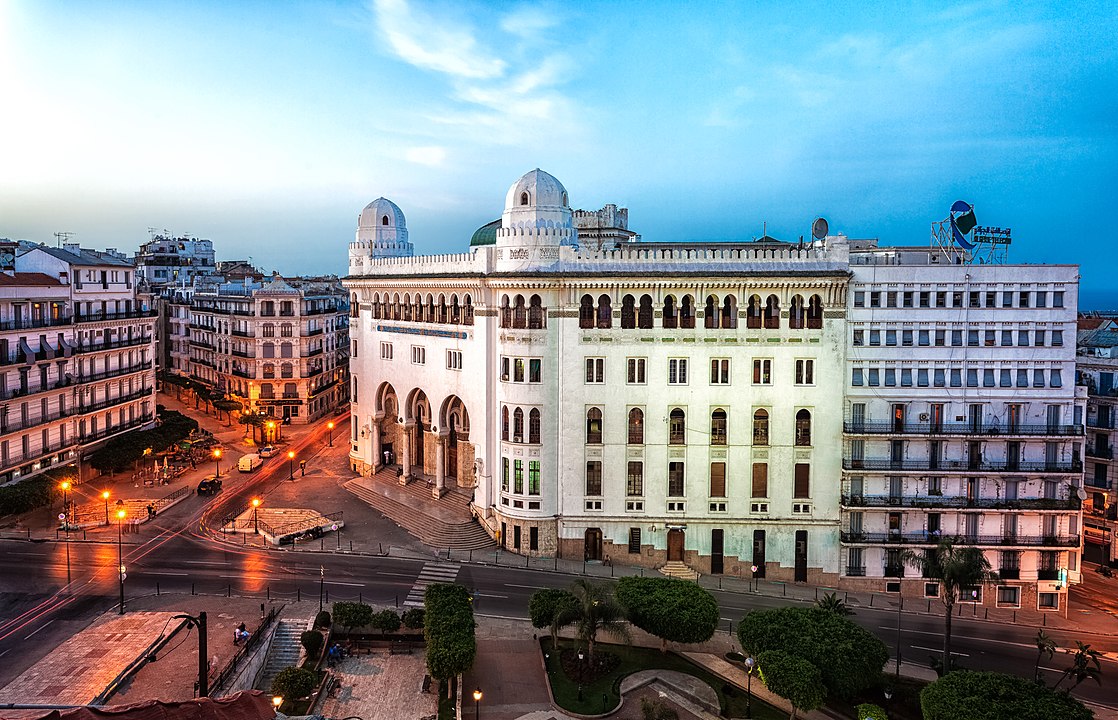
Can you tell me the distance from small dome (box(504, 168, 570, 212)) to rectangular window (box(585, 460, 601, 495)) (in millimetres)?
20654

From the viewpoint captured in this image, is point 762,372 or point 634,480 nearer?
point 762,372

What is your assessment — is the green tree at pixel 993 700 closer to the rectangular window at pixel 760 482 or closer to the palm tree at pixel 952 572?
the palm tree at pixel 952 572

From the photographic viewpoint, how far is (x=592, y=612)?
43.0 m

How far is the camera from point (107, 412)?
265 feet

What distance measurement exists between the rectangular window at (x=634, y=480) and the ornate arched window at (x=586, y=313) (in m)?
11.2

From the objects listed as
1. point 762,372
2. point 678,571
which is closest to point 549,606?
point 678,571

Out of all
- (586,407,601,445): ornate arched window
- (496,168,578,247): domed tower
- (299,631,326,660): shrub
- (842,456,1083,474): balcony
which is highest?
(496,168,578,247): domed tower

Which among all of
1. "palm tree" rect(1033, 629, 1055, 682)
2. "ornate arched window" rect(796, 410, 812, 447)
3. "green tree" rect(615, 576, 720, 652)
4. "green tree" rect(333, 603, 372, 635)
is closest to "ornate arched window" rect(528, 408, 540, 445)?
"green tree" rect(615, 576, 720, 652)

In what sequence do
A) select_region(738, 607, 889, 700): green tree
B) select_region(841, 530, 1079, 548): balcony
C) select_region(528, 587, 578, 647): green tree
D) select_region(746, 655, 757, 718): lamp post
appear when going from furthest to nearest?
select_region(841, 530, 1079, 548): balcony, select_region(528, 587, 578, 647): green tree, select_region(746, 655, 757, 718): lamp post, select_region(738, 607, 889, 700): green tree

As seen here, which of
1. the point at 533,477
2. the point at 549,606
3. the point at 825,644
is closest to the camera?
the point at 825,644

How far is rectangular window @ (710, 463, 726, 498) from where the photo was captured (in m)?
60.1

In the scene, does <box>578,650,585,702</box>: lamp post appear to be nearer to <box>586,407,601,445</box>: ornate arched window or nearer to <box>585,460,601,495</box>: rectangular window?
<box>585,460,601,495</box>: rectangular window

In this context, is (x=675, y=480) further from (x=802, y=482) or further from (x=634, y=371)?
(x=802, y=482)

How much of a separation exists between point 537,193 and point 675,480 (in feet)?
82.1
